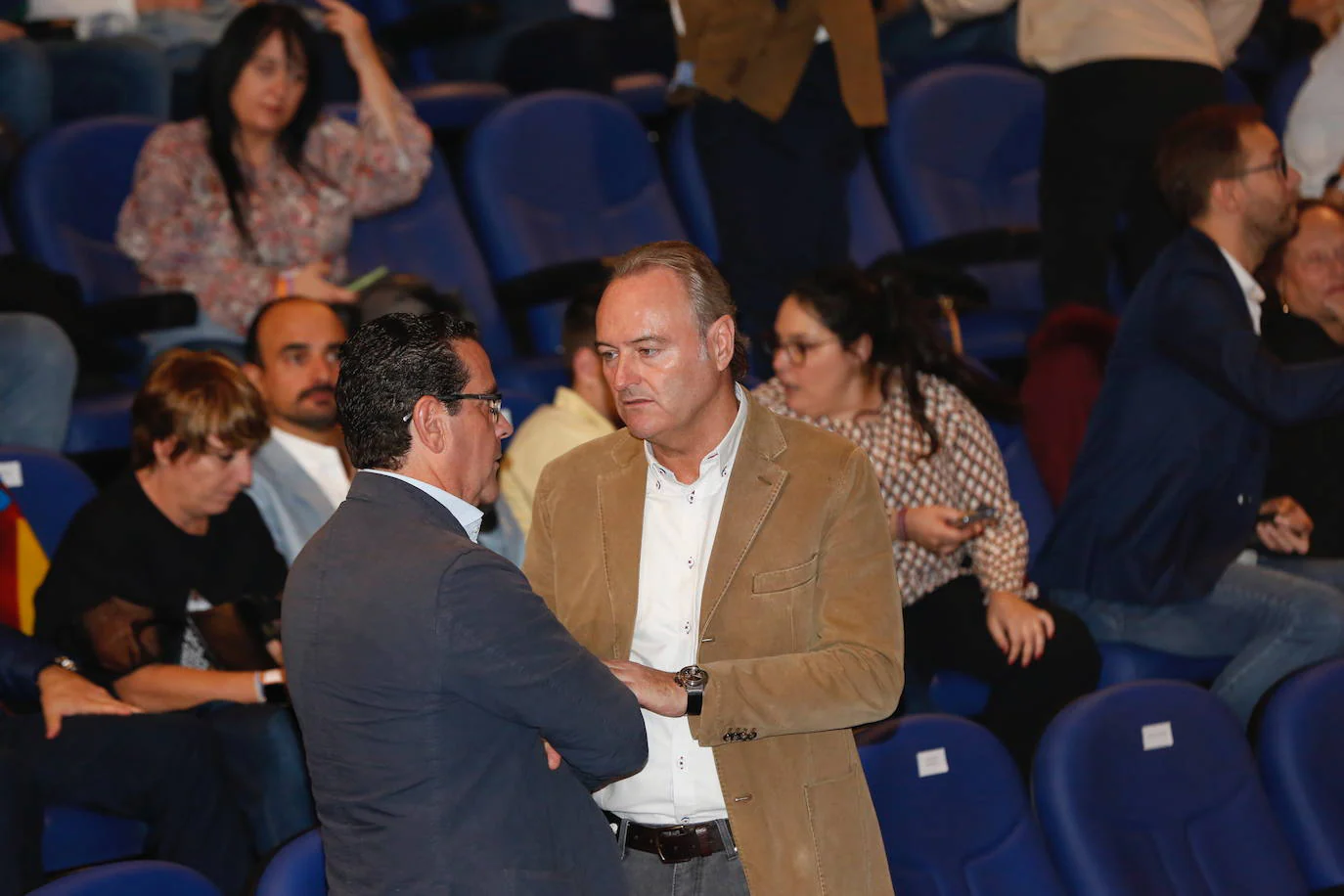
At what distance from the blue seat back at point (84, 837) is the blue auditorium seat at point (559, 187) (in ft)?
6.63

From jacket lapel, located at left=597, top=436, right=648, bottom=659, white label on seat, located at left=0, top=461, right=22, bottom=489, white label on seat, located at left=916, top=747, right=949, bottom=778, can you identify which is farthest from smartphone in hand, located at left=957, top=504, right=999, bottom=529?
white label on seat, located at left=0, top=461, right=22, bottom=489

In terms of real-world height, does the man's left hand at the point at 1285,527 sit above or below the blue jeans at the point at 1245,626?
above

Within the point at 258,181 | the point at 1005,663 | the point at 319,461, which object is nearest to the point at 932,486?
the point at 1005,663

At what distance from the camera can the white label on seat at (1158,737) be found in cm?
270

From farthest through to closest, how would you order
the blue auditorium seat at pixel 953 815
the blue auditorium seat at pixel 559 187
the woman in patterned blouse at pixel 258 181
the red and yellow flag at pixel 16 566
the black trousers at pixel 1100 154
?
1. the blue auditorium seat at pixel 559 187
2. the black trousers at pixel 1100 154
3. the woman in patterned blouse at pixel 258 181
4. the red and yellow flag at pixel 16 566
5. the blue auditorium seat at pixel 953 815

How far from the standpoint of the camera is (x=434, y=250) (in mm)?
4355

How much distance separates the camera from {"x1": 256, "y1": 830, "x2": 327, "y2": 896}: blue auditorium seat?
6.36 ft

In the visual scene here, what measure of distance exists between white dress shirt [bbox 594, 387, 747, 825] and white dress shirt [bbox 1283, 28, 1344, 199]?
10.7ft

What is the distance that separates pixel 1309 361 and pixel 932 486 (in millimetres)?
1075

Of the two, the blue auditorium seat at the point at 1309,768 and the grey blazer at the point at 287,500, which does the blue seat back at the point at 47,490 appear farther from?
the blue auditorium seat at the point at 1309,768

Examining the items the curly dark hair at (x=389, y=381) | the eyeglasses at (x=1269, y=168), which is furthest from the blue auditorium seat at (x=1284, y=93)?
the curly dark hair at (x=389, y=381)

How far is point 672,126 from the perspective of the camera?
489 centimetres

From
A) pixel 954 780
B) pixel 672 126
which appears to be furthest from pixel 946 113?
pixel 954 780

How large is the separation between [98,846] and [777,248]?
2.20 m
